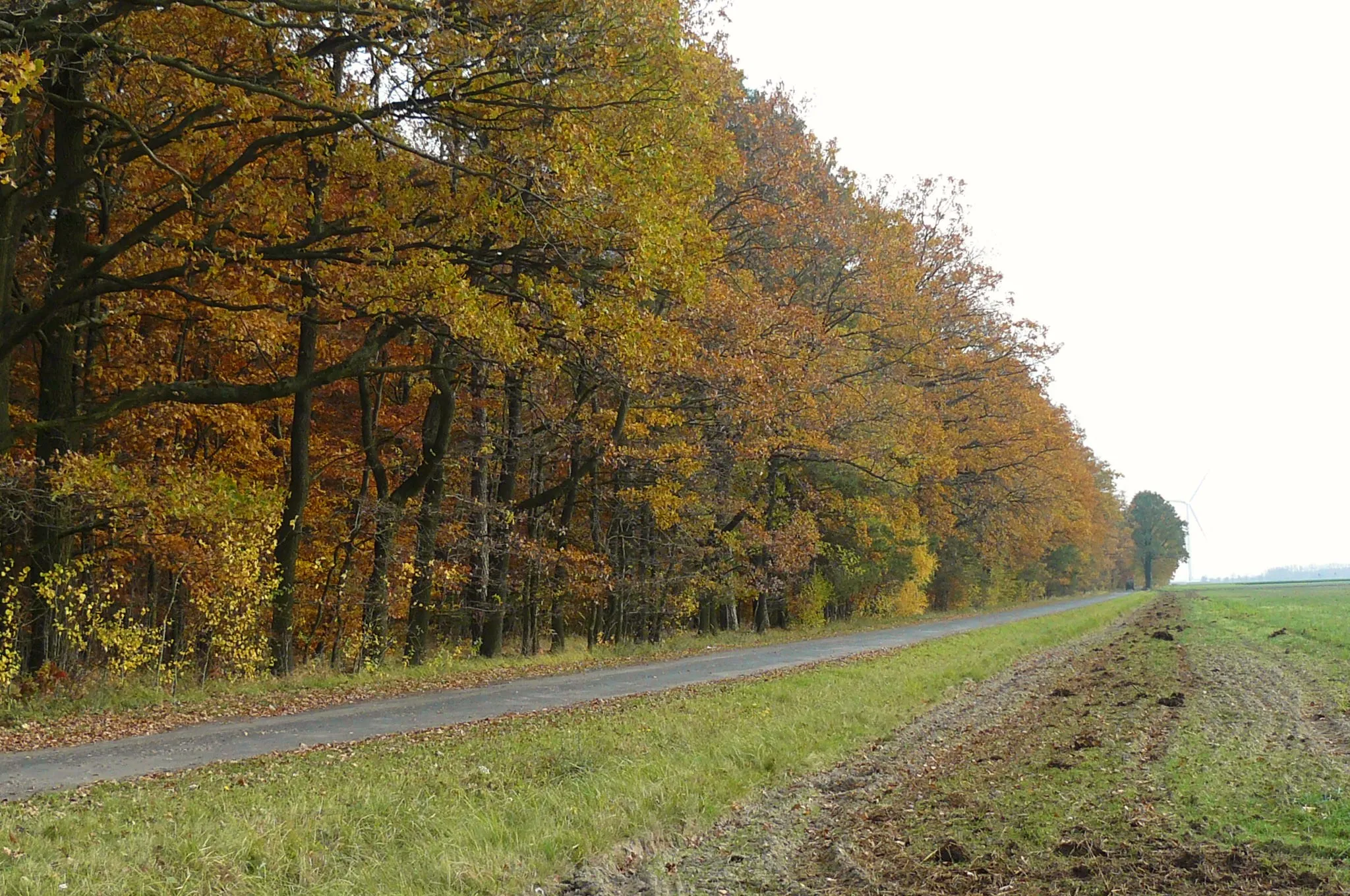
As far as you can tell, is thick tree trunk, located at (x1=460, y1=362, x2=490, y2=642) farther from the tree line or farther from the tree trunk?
the tree trunk

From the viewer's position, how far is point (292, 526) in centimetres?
1562

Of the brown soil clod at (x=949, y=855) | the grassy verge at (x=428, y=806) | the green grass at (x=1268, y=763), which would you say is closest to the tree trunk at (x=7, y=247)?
the grassy verge at (x=428, y=806)

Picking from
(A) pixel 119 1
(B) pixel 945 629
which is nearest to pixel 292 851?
(A) pixel 119 1

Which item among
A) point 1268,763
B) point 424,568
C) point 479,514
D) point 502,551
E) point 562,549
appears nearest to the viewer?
point 1268,763

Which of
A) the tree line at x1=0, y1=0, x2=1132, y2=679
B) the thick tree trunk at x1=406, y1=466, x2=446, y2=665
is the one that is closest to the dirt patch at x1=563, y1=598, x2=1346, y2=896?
the tree line at x1=0, y1=0, x2=1132, y2=679

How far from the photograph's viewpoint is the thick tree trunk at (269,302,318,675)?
15.3m

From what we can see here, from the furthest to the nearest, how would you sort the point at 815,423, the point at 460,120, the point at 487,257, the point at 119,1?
the point at 815,423
the point at 487,257
the point at 460,120
the point at 119,1

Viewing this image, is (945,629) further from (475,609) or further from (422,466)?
(422,466)

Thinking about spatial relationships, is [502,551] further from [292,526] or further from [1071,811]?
[1071,811]

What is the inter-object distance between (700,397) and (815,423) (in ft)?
18.0

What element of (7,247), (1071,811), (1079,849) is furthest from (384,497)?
(1079,849)

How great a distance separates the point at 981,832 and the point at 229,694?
1073 centimetres

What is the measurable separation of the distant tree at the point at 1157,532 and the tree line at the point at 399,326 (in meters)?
116

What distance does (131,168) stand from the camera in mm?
14570
